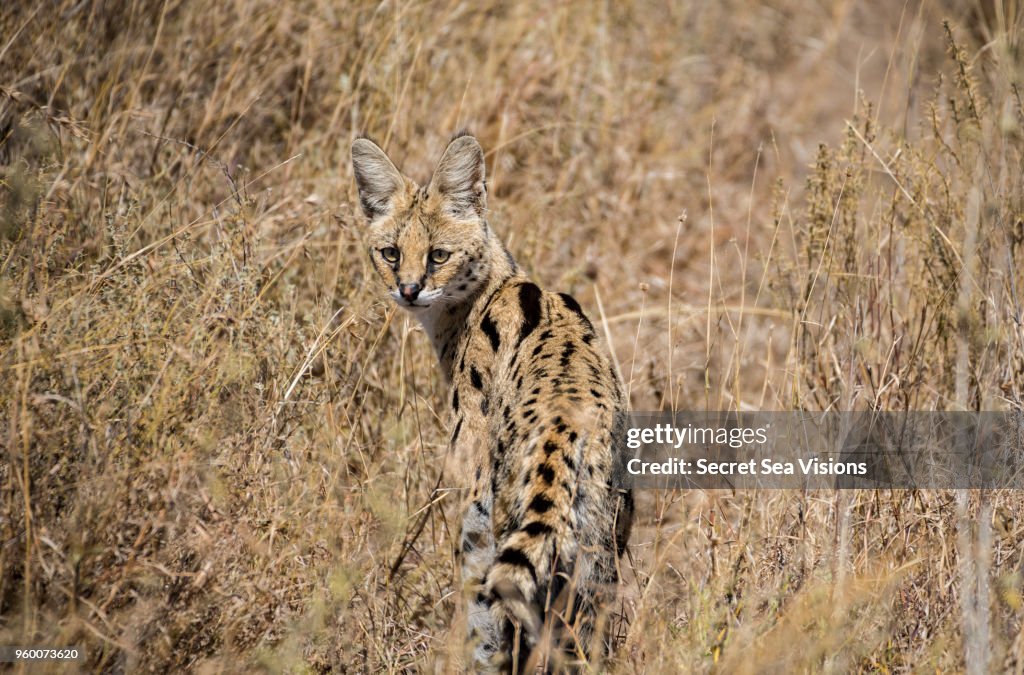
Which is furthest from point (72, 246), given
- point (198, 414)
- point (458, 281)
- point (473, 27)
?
point (473, 27)

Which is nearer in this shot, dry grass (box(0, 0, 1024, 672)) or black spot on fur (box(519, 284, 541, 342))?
dry grass (box(0, 0, 1024, 672))

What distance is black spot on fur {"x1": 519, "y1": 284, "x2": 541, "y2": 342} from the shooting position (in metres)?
3.66

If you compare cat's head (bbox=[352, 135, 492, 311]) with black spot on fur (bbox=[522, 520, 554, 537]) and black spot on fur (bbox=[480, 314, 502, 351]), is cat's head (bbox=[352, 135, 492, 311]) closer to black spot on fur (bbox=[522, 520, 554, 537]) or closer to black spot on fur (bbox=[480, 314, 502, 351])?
black spot on fur (bbox=[480, 314, 502, 351])

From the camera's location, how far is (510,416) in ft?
10.9

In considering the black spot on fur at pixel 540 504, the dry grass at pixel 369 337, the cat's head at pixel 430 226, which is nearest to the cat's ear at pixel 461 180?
the cat's head at pixel 430 226

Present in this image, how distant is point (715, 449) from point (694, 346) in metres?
1.90

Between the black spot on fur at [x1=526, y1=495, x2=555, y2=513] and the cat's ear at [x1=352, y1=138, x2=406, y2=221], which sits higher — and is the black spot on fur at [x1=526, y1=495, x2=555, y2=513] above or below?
below

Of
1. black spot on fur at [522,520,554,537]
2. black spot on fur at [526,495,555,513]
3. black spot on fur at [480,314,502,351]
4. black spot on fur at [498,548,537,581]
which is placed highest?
black spot on fur at [480,314,502,351]

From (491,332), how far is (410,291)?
34 cm

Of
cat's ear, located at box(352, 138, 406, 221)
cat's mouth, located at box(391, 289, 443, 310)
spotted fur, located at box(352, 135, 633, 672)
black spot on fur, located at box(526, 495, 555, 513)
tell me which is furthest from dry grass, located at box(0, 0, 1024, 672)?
black spot on fur, located at box(526, 495, 555, 513)

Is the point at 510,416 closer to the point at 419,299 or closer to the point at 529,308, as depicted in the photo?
the point at 529,308

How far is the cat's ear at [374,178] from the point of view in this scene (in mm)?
4156

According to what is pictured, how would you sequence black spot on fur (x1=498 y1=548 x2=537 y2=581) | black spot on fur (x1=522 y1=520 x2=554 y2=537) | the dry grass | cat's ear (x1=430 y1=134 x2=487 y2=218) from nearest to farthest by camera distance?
black spot on fur (x1=498 y1=548 x2=537 y2=581) → black spot on fur (x1=522 y1=520 x2=554 y2=537) → the dry grass → cat's ear (x1=430 y1=134 x2=487 y2=218)

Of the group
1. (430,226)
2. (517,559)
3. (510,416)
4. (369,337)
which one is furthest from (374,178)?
(517,559)
